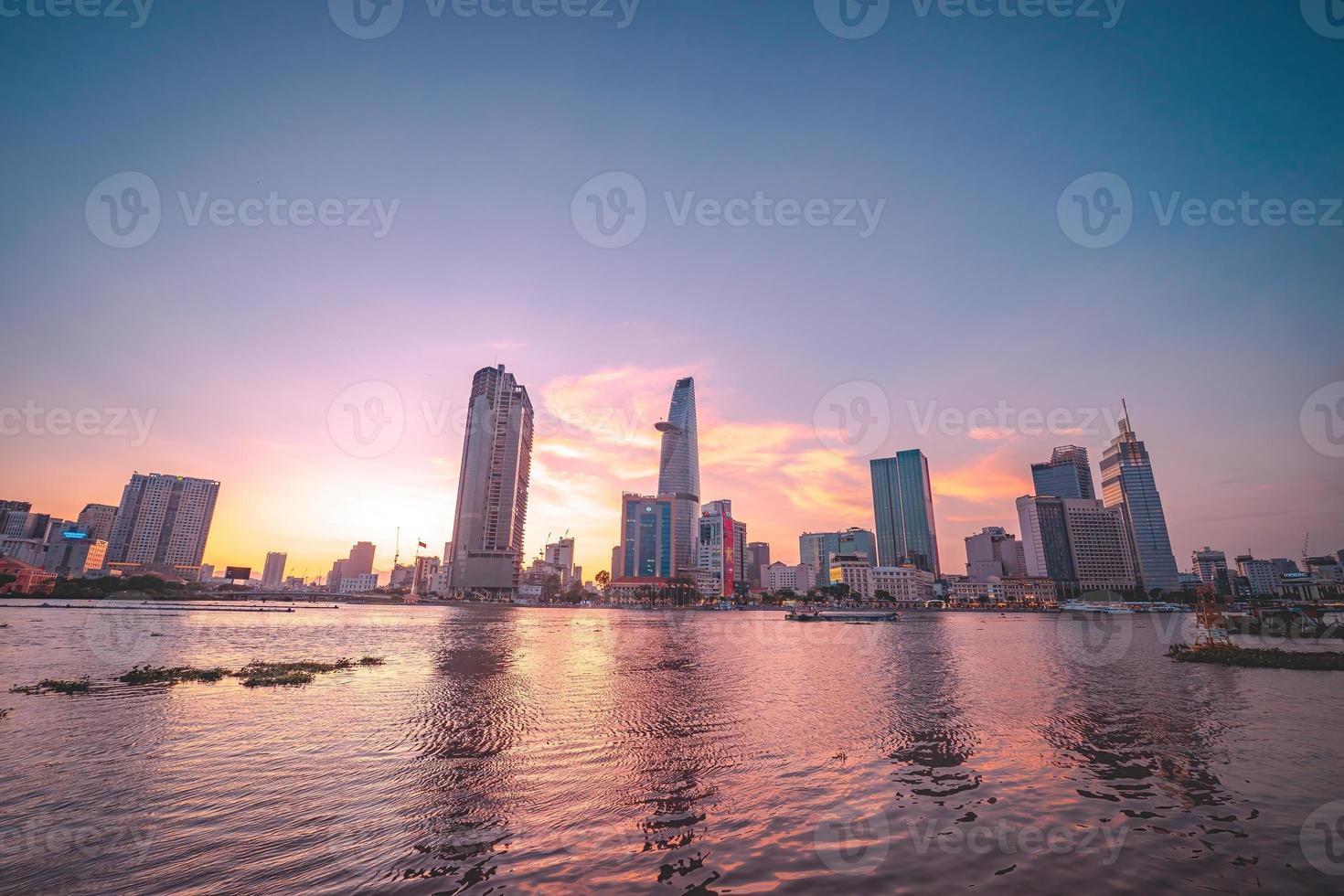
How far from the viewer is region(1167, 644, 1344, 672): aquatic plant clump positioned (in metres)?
42.5

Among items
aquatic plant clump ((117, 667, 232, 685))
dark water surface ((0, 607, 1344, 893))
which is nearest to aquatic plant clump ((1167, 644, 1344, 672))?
dark water surface ((0, 607, 1344, 893))

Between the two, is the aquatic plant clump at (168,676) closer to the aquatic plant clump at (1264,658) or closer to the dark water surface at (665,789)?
the dark water surface at (665,789)

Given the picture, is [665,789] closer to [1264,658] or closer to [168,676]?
[168,676]

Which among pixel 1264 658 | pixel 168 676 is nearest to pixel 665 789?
pixel 168 676

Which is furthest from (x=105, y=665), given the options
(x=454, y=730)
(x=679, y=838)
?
(x=679, y=838)

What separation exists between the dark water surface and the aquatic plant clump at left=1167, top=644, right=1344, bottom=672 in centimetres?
1282

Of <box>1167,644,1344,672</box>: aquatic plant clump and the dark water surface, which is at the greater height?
<box>1167,644,1344,672</box>: aquatic plant clump

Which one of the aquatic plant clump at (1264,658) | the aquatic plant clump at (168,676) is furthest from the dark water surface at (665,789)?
the aquatic plant clump at (1264,658)

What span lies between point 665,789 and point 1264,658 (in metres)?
57.5

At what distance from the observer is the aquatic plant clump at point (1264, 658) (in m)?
42.5

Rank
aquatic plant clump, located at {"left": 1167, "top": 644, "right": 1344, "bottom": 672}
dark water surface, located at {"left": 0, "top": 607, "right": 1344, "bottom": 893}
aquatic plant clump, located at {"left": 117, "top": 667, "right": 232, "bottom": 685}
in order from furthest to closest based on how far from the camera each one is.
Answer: aquatic plant clump, located at {"left": 1167, "top": 644, "right": 1344, "bottom": 672} < aquatic plant clump, located at {"left": 117, "top": 667, "right": 232, "bottom": 685} < dark water surface, located at {"left": 0, "top": 607, "right": 1344, "bottom": 893}

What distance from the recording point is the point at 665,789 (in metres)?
15.7

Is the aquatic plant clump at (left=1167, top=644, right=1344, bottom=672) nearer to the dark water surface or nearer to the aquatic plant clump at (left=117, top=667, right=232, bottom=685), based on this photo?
the dark water surface

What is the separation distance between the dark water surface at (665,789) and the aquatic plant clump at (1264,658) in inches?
505
